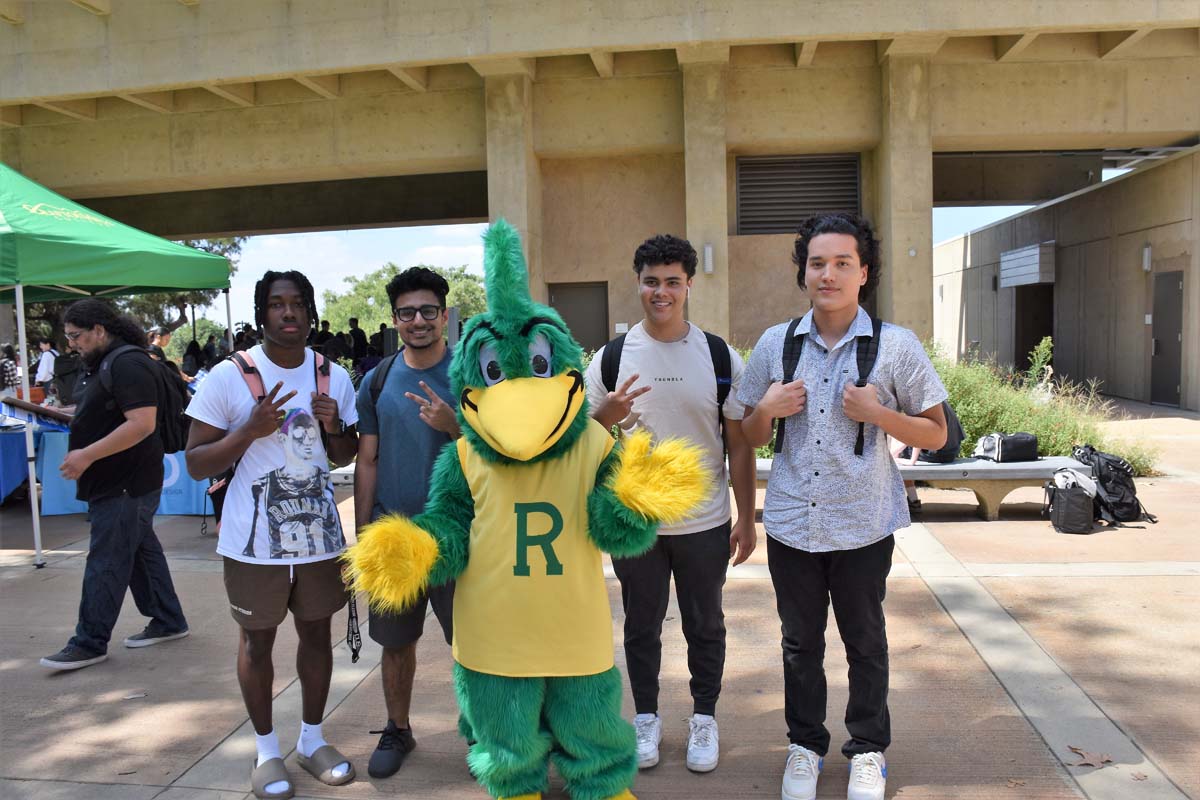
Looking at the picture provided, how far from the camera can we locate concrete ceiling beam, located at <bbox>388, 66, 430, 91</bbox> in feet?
46.2

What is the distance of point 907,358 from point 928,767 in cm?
157

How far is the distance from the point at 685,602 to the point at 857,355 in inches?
45.1

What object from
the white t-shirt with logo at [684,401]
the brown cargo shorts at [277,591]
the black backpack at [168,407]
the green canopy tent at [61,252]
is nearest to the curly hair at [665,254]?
the white t-shirt with logo at [684,401]

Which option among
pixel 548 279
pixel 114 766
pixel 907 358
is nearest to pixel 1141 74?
pixel 548 279

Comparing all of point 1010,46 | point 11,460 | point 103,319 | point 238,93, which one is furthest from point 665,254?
point 238,93

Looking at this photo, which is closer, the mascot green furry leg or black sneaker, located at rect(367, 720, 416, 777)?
the mascot green furry leg

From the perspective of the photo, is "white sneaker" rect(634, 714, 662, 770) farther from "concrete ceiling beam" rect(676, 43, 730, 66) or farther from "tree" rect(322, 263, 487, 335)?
"tree" rect(322, 263, 487, 335)

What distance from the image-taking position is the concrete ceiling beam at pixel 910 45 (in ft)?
42.7

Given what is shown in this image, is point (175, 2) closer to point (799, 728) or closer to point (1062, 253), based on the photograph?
point (799, 728)

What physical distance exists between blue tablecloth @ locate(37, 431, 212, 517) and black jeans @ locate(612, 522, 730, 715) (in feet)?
19.5

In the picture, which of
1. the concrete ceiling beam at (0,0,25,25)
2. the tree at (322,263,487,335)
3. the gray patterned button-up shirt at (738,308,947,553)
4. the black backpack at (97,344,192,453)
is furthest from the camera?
the tree at (322,263,487,335)

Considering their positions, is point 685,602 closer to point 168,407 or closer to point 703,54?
point 168,407

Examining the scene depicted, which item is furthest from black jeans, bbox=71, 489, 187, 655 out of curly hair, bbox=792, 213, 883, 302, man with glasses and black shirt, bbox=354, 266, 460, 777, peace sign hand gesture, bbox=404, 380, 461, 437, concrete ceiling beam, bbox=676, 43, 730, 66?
concrete ceiling beam, bbox=676, 43, 730, 66

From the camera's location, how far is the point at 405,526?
9.34 feet
